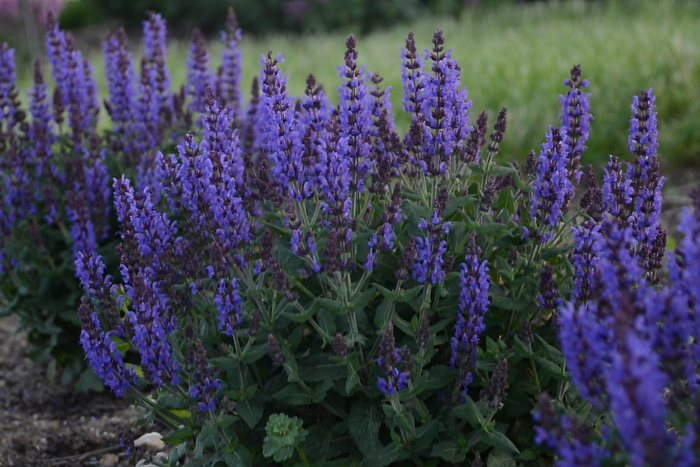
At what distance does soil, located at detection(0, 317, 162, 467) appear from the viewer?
3.64 meters

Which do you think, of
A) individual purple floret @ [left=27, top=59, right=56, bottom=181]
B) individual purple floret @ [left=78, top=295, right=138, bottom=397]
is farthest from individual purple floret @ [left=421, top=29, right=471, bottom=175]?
individual purple floret @ [left=27, top=59, right=56, bottom=181]

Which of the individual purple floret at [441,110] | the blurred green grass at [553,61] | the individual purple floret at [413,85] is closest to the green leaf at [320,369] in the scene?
the individual purple floret at [441,110]

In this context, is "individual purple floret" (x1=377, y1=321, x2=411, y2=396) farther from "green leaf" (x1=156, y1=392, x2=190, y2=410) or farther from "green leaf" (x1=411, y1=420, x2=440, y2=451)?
"green leaf" (x1=156, y1=392, x2=190, y2=410)

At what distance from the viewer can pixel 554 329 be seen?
269 centimetres

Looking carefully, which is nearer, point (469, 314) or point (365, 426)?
point (469, 314)

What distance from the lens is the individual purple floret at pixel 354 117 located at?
2.70 metres

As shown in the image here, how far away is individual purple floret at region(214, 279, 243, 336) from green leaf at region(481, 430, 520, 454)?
83 cm

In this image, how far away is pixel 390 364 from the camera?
7.50 ft

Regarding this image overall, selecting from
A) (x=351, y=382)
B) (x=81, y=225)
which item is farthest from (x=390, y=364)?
(x=81, y=225)

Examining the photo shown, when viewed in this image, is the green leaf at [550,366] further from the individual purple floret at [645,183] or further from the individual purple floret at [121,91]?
the individual purple floret at [121,91]

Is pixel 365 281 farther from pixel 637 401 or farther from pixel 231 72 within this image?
pixel 231 72

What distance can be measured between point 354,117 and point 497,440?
114 cm

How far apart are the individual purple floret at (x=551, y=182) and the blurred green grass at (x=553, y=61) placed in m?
4.17

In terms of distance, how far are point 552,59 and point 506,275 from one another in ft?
21.5
